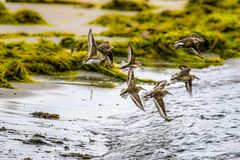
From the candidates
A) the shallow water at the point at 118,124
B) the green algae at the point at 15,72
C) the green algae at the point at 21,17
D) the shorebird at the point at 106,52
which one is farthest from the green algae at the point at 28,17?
the shorebird at the point at 106,52

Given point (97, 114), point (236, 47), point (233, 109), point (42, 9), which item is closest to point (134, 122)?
point (97, 114)

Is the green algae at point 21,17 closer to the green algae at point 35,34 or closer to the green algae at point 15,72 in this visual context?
the green algae at point 35,34

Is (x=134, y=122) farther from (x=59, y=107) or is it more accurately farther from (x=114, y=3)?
(x=114, y=3)

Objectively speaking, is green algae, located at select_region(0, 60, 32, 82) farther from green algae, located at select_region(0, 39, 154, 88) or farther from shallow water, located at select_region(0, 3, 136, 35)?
shallow water, located at select_region(0, 3, 136, 35)

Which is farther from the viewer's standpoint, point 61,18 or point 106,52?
point 61,18

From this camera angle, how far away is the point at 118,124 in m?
8.82

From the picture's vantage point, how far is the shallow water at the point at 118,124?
7.07 m

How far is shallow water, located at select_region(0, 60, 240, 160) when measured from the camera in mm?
7074

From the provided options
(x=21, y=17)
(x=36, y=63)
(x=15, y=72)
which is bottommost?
(x=15, y=72)

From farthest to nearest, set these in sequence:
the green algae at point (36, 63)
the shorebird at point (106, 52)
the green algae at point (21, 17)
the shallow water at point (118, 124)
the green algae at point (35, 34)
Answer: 1. the green algae at point (21, 17)
2. the green algae at point (35, 34)
3. the green algae at point (36, 63)
4. the shallow water at point (118, 124)
5. the shorebird at point (106, 52)

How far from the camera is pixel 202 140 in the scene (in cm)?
749

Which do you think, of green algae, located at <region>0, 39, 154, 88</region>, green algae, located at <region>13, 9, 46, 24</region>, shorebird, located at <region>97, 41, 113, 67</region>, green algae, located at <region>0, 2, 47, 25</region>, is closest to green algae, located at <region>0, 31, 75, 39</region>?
green algae, located at <region>0, 2, 47, 25</region>

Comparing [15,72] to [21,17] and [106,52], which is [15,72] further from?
[21,17]

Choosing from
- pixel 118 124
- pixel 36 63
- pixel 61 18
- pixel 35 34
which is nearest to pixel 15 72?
pixel 36 63
